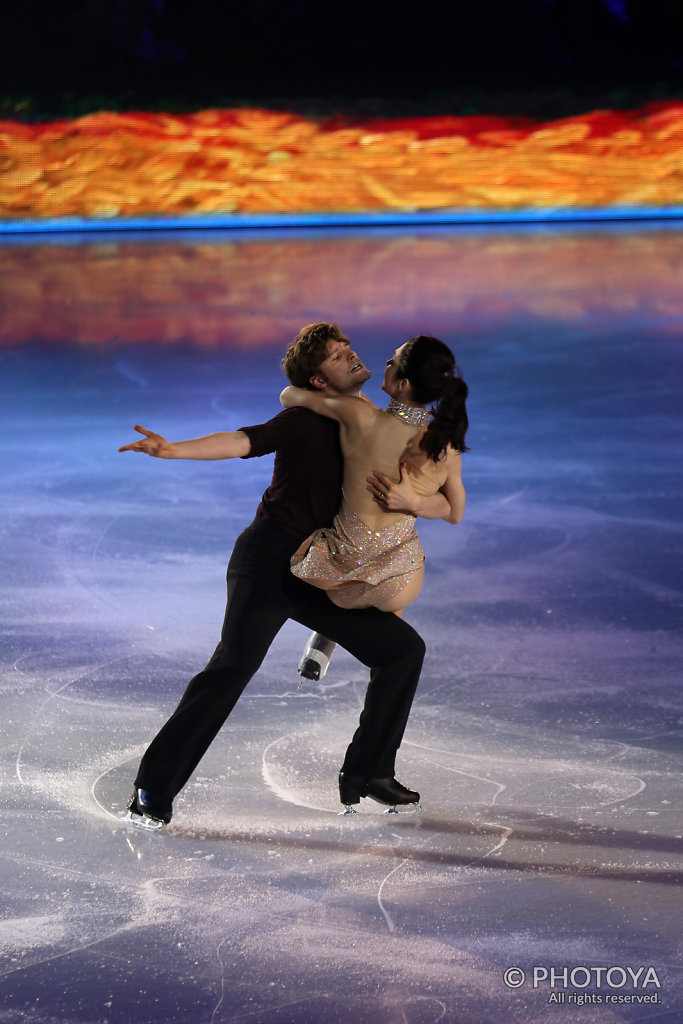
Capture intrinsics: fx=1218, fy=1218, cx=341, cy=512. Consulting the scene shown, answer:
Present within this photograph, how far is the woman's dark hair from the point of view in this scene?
2648 mm

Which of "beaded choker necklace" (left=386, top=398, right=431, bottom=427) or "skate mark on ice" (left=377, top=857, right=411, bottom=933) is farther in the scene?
"beaded choker necklace" (left=386, top=398, right=431, bottom=427)

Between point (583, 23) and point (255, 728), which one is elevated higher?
point (583, 23)

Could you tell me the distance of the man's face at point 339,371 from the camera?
8.96 feet

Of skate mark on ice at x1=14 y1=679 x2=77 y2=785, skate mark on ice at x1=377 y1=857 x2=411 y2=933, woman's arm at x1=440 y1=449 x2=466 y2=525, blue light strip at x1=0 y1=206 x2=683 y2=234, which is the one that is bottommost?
skate mark on ice at x1=14 y1=679 x2=77 y2=785

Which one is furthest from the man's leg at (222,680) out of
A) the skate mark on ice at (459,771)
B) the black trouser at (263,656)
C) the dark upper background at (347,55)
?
the dark upper background at (347,55)

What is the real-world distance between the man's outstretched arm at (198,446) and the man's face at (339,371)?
22 centimetres

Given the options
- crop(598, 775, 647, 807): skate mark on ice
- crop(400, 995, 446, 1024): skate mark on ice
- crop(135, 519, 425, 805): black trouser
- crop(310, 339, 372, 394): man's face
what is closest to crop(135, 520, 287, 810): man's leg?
crop(135, 519, 425, 805): black trouser

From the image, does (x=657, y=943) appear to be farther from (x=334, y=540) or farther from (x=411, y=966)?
(x=334, y=540)

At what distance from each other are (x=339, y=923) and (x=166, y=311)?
9.23 m

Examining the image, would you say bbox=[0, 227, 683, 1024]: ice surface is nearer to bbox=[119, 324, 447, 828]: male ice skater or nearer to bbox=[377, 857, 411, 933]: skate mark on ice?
bbox=[377, 857, 411, 933]: skate mark on ice

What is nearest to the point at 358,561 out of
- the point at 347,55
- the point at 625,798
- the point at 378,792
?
the point at 378,792

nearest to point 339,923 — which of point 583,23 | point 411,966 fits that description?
point 411,966

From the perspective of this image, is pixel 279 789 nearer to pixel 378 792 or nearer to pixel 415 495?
pixel 378 792

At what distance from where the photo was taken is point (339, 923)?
7.82 feet
